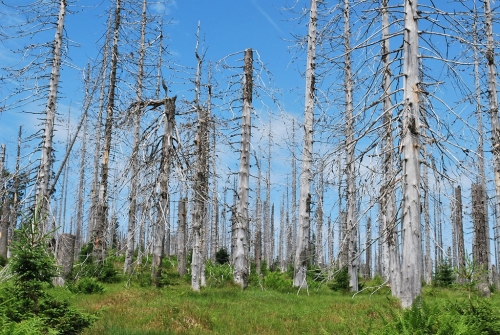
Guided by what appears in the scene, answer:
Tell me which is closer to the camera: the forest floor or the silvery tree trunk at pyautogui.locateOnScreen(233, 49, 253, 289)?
the forest floor

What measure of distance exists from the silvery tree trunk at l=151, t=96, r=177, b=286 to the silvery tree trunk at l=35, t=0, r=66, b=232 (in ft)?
15.6

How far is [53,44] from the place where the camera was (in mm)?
15898

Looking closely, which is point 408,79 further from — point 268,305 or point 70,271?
point 70,271

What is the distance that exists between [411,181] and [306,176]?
30.6 ft

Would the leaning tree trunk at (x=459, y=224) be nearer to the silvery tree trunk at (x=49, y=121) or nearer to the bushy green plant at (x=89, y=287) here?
the bushy green plant at (x=89, y=287)

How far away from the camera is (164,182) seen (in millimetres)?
12000

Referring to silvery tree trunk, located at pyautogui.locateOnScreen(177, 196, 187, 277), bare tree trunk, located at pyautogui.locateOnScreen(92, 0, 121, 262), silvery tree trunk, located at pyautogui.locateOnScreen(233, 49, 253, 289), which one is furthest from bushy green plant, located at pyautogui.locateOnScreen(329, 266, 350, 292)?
bare tree trunk, located at pyautogui.locateOnScreen(92, 0, 121, 262)

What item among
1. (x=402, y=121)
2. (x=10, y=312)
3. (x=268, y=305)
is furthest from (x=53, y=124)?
(x=402, y=121)

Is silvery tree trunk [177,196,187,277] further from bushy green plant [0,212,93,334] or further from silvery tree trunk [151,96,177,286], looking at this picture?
bushy green plant [0,212,93,334]

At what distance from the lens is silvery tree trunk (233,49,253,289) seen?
16094 millimetres

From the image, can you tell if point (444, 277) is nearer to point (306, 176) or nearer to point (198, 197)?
point (306, 176)

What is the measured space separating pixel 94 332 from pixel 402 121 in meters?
6.12

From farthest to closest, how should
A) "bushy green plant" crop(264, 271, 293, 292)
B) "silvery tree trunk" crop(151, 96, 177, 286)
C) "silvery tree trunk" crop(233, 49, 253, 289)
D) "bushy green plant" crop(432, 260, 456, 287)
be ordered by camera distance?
"bushy green plant" crop(432, 260, 456, 287) → "bushy green plant" crop(264, 271, 293, 292) → "silvery tree trunk" crop(233, 49, 253, 289) → "silvery tree trunk" crop(151, 96, 177, 286)

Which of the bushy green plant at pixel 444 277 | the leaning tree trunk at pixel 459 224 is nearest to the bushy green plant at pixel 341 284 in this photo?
the leaning tree trunk at pixel 459 224
